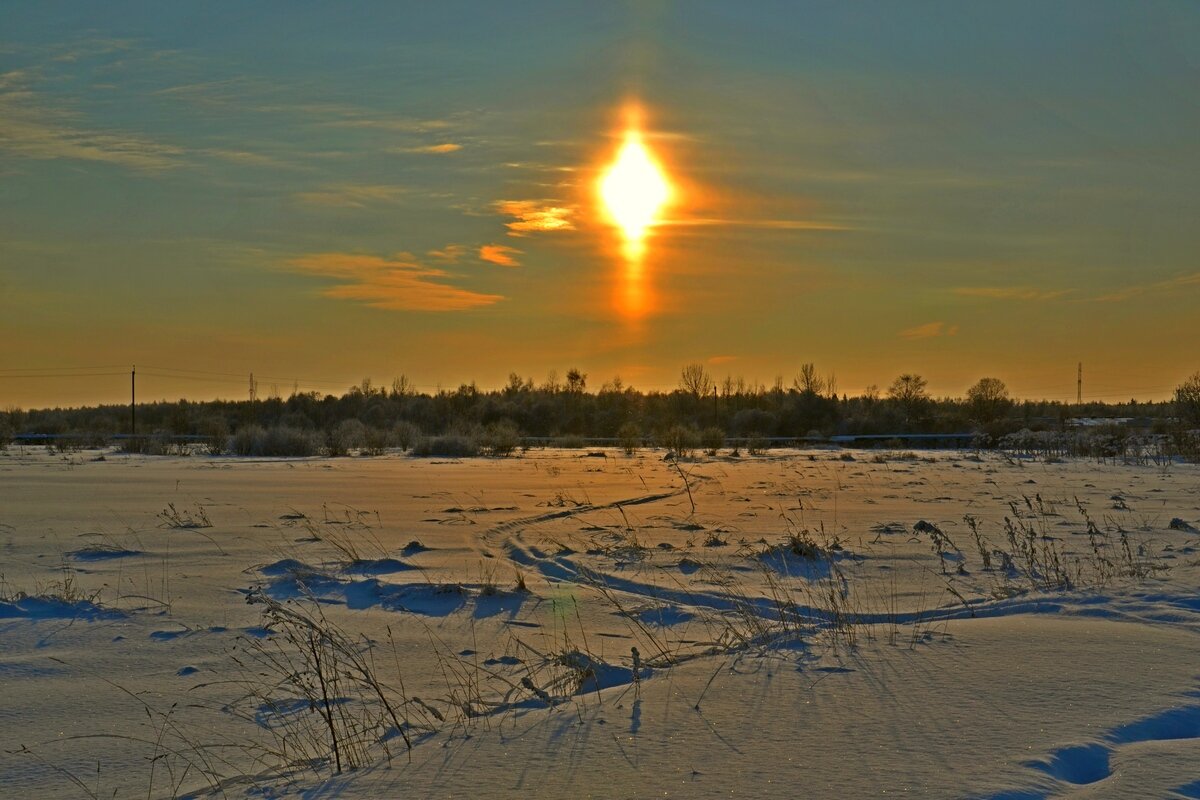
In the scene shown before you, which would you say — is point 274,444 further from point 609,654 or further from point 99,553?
point 609,654

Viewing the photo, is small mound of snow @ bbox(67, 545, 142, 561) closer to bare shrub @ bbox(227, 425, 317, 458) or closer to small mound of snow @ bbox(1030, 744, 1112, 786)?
small mound of snow @ bbox(1030, 744, 1112, 786)

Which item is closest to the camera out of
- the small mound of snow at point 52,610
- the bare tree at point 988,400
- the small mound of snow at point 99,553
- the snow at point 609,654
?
the snow at point 609,654

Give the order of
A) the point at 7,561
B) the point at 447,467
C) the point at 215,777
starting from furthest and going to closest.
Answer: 1. the point at 447,467
2. the point at 7,561
3. the point at 215,777

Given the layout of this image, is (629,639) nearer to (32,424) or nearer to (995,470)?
(995,470)

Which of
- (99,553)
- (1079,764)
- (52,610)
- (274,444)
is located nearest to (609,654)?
(1079,764)

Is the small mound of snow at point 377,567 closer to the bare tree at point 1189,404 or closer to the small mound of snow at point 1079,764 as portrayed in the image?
the small mound of snow at point 1079,764

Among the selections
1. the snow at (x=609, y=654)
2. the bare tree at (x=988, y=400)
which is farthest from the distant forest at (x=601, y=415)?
the snow at (x=609, y=654)

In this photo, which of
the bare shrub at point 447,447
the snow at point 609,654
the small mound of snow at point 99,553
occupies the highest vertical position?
the bare shrub at point 447,447

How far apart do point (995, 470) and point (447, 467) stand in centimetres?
1383

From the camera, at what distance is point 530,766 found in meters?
3.52

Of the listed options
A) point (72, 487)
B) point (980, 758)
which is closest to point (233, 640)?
point (980, 758)

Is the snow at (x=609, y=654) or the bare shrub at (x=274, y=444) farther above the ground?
the bare shrub at (x=274, y=444)

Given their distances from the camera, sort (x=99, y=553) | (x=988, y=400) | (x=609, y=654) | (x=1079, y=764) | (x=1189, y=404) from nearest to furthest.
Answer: (x=1079, y=764) < (x=609, y=654) < (x=99, y=553) < (x=1189, y=404) < (x=988, y=400)

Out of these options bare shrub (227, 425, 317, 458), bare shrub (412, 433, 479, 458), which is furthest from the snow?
bare shrub (412, 433, 479, 458)
